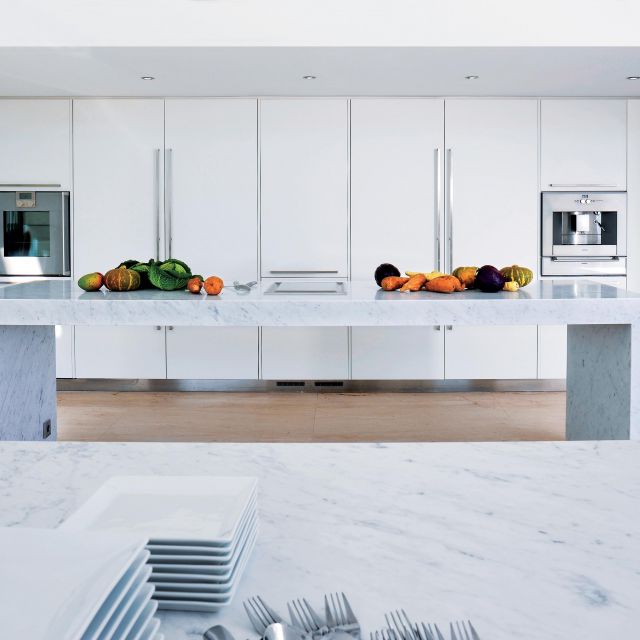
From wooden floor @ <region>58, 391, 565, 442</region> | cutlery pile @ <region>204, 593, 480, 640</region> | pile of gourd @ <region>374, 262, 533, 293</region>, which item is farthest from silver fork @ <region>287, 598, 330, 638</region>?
wooden floor @ <region>58, 391, 565, 442</region>

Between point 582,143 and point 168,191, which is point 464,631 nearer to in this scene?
point 168,191

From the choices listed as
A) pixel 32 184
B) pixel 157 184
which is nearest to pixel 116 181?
pixel 157 184

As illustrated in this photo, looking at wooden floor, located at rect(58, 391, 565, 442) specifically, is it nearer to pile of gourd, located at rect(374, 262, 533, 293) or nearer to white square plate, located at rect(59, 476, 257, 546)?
pile of gourd, located at rect(374, 262, 533, 293)

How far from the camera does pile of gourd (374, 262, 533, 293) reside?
3127 mm

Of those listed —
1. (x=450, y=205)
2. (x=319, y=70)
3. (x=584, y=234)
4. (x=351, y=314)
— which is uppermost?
(x=319, y=70)

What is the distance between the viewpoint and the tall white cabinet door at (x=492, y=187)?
510 centimetres

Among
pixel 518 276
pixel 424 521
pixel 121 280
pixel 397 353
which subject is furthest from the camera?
pixel 397 353

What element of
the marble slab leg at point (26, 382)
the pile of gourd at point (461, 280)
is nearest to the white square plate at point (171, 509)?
the pile of gourd at point (461, 280)

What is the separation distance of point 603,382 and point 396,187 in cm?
230

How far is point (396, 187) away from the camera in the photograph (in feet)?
16.8

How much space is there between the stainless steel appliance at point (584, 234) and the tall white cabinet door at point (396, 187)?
76 cm

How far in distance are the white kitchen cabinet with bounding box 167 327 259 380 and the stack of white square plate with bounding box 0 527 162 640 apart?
4.70m

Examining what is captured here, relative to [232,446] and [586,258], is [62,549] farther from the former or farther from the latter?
[586,258]

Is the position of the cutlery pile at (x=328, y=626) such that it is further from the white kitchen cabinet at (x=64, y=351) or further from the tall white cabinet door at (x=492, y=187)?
the white kitchen cabinet at (x=64, y=351)
